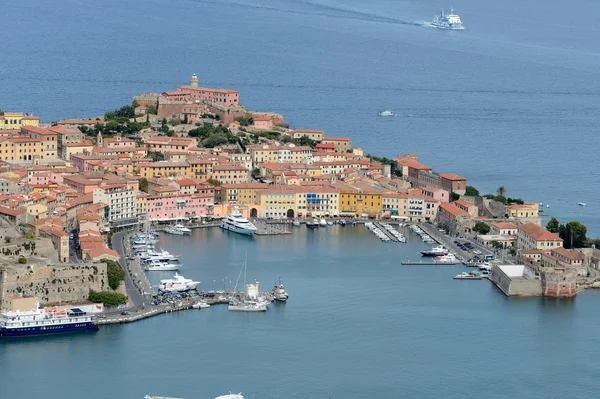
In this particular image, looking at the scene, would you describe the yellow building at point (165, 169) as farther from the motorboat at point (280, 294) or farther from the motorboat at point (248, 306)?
the motorboat at point (248, 306)

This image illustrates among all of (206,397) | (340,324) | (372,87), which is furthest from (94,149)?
(372,87)

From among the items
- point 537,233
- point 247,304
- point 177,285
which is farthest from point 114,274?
point 537,233

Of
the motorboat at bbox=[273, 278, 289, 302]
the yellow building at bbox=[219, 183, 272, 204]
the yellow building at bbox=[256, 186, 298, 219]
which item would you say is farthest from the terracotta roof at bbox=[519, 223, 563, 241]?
the yellow building at bbox=[219, 183, 272, 204]

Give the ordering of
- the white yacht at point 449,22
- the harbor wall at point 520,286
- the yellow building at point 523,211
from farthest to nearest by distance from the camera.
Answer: the white yacht at point 449,22, the yellow building at point 523,211, the harbor wall at point 520,286

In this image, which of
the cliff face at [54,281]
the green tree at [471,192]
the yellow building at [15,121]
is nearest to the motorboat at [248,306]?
the cliff face at [54,281]

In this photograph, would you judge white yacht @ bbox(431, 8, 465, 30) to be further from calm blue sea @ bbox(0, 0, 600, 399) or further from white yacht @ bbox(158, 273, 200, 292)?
white yacht @ bbox(158, 273, 200, 292)

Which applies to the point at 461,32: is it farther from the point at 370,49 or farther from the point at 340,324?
the point at 340,324

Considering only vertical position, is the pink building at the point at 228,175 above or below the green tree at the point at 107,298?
above
